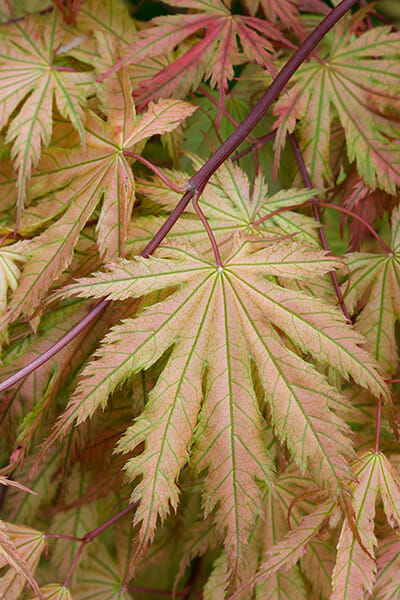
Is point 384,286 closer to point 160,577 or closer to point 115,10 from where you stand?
point 115,10

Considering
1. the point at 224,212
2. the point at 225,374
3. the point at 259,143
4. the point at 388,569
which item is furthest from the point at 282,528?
the point at 259,143

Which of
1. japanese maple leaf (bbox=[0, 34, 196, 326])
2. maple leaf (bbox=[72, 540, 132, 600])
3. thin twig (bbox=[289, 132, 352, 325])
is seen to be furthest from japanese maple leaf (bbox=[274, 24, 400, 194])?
maple leaf (bbox=[72, 540, 132, 600])

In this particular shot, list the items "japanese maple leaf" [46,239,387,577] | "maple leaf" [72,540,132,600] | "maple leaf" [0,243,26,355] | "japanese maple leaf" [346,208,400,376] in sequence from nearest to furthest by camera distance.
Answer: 1. "japanese maple leaf" [46,239,387,577]
2. "maple leaf" [0,243,26,355]
3. "japanese maple leaf" [346,208,400,376]
4. "maple leaf" [72,540,132,600]

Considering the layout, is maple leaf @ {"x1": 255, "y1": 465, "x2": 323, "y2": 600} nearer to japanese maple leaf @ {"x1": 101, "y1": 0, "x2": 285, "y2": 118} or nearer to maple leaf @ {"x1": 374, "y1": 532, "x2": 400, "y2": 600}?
maple leaf @ {"x1": 374, "y1": 532, "x2": 400, "y2": 600}

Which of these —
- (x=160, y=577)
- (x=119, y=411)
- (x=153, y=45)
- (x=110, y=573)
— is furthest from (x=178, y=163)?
(x=160, y=577)

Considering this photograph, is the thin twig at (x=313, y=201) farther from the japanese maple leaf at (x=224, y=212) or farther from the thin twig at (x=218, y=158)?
the thin twig at (x=218, y=158)
